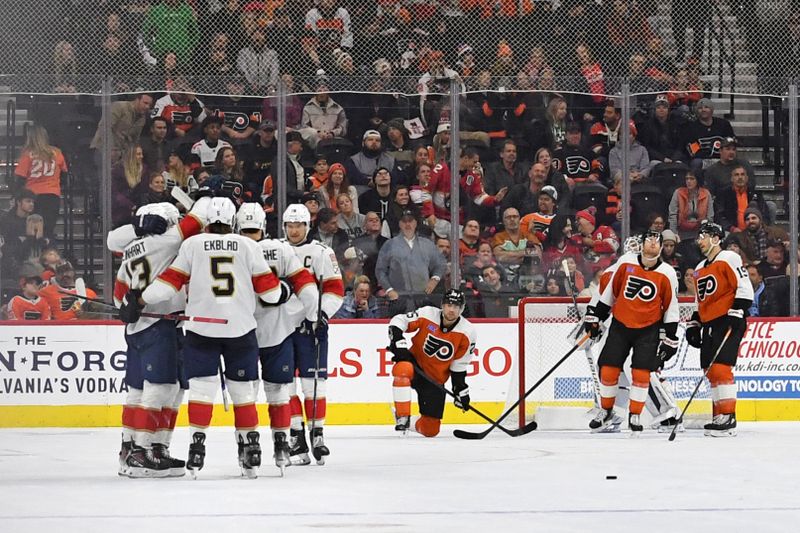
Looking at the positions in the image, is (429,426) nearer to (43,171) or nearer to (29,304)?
(29,304)

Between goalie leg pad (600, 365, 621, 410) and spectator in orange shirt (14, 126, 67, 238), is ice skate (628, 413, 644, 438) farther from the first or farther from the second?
spectator in orange shirt (14, 126, 67, 238)

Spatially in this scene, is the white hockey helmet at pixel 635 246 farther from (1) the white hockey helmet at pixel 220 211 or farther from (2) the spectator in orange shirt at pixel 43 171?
(2) the spectator in orange shirt at pixel 43 171

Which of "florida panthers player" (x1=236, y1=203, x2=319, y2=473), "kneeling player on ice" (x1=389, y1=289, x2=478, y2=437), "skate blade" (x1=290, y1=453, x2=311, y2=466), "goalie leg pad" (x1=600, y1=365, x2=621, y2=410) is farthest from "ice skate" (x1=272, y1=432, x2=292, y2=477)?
"goalie leg pad" (x1=600, y1=365, x2=621, y2=410)

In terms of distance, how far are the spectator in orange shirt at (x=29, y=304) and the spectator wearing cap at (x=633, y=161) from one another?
424 centimetres

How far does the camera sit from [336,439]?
9.70 m

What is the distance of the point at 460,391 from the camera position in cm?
1005

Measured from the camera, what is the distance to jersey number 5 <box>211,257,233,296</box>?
6.91 meters

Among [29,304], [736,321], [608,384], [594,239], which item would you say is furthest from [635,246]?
[29,304]

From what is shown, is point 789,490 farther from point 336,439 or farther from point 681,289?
point 681,289

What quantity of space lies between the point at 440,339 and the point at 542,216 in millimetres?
1889

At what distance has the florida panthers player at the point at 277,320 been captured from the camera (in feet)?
24.2

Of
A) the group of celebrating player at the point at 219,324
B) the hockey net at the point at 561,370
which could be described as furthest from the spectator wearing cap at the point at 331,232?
the group of celebrating player at the point at 219,324

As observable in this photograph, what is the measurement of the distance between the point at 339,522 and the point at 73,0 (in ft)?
27.2

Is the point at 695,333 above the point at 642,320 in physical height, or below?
below
